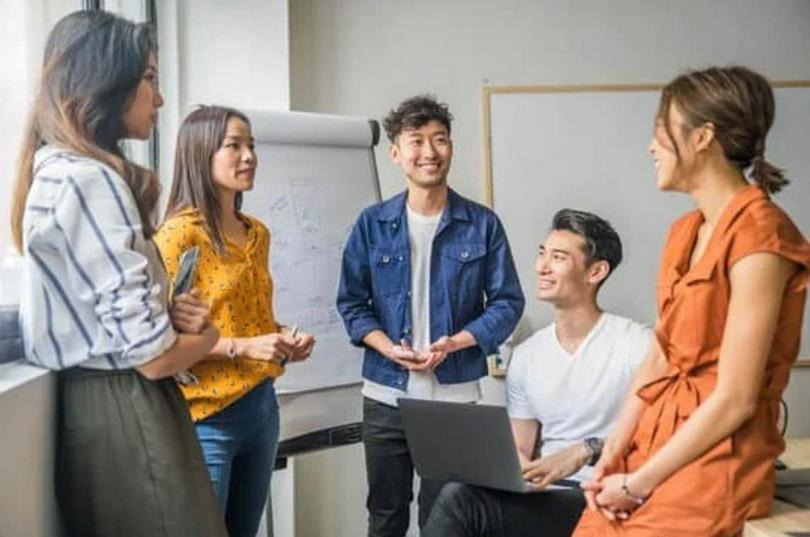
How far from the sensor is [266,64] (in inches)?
139

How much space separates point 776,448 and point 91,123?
1.23 metres

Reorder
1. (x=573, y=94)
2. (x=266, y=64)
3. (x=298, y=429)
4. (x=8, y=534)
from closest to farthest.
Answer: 1. (x=8, y=534)
2. (x=298, y=429)
3. (x=266, y=64)
4. (x=573, y=94)

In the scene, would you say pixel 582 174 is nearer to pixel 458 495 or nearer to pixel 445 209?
pixel 445 209

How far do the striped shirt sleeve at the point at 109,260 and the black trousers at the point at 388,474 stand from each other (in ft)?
3.97

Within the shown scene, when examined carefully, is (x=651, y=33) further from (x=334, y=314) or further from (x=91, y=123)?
(x=91, y=123)

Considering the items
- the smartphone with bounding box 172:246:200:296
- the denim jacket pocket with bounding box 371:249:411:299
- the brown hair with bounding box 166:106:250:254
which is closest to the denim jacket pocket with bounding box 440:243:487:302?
the denim jacket pocket with bounding box 371:249:411:299

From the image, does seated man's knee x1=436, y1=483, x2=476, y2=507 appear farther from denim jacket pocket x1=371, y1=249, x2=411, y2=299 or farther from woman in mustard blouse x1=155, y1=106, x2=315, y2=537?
denim jacket pocket x1=371, y1=249, x2=411, y2=299

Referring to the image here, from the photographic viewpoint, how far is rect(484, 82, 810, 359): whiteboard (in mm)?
3756

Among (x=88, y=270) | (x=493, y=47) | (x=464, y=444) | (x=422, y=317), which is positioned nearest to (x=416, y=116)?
(x=422, y=317)

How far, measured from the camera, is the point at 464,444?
230 centimetres

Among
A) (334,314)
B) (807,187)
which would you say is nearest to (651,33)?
(807,187)

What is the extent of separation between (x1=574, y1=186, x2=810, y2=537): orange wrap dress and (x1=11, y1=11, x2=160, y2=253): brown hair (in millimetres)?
906

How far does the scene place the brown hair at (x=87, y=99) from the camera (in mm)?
1579

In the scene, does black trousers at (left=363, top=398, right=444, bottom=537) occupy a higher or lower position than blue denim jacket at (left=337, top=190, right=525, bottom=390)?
lower
